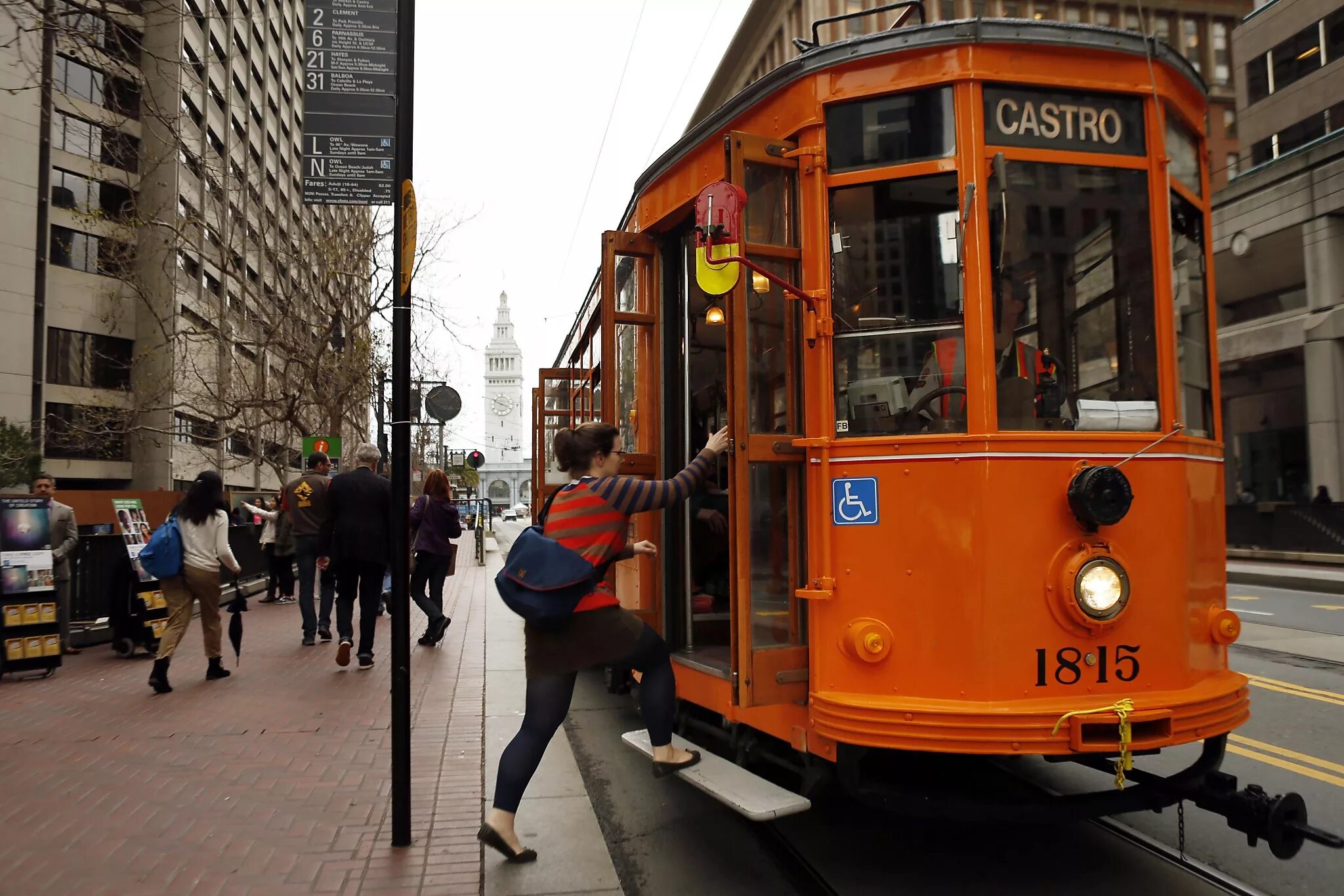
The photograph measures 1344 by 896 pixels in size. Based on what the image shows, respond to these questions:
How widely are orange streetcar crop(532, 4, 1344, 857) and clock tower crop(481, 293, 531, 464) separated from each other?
85735mm

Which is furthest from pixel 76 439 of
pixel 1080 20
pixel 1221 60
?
pixel 1221 60

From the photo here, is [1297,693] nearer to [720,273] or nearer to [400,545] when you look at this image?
[720,273]

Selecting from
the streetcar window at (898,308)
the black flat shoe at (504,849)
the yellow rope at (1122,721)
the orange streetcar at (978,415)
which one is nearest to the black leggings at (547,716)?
the black flat shoe at (504,849)

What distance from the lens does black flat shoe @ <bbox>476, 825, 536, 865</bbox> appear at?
3896mm

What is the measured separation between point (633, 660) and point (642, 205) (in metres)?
2.56

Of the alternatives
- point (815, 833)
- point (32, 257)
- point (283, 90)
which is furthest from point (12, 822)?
point (283, 90)

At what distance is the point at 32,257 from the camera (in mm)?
33156

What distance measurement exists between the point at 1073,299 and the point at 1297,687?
5715mm

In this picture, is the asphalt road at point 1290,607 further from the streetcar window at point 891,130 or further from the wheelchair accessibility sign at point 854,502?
the streetcar window at point 891,130

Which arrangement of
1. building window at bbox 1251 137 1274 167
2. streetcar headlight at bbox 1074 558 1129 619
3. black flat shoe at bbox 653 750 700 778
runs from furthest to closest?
Answer: building window at bbox 1251 137 1274 167
black flat shoe at bbox 653 750 700 778
streetcar headlight at bbox 1074 558 1129 619

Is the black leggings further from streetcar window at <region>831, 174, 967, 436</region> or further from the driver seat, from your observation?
the driver seat

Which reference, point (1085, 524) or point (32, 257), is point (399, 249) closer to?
point (1085, 524)

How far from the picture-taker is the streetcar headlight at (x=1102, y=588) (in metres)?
3.42

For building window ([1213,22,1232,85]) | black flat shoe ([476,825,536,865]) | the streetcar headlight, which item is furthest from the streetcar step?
building window ([1213,22,1232,85])
